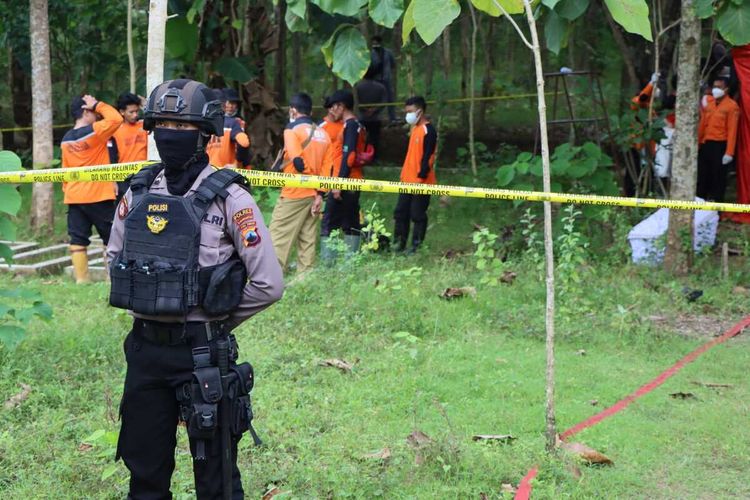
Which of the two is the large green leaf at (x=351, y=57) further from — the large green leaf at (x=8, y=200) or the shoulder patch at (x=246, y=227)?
the shoulder patch at (x=246, y=227)

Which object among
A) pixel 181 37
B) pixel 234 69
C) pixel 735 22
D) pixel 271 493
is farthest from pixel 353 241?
A: pixel 271 493

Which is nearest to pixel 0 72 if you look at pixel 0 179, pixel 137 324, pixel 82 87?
pixel 82 87

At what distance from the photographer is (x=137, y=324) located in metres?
3.82

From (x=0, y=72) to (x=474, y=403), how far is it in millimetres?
21800

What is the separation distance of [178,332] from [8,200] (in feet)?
6.36

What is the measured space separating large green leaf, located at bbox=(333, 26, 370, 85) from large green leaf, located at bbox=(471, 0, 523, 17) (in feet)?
7.93

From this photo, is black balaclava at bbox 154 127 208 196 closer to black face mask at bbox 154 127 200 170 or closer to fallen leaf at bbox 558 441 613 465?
black face mask at bbox 154 127 200 170

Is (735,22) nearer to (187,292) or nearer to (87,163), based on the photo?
(87,163)

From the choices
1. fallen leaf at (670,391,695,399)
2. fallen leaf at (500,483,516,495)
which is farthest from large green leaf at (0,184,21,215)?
fallen leaf at (670,391,695,399)

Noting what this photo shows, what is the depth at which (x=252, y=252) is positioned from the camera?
12.3ft

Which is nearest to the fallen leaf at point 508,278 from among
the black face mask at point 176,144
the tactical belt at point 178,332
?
the tactical belt at point 178,332

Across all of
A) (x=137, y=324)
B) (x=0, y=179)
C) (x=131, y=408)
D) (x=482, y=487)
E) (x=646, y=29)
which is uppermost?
(x=646, y=29)

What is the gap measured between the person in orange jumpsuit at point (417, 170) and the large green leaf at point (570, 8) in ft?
19.1

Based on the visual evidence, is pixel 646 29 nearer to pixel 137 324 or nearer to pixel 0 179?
pixel 137 324
